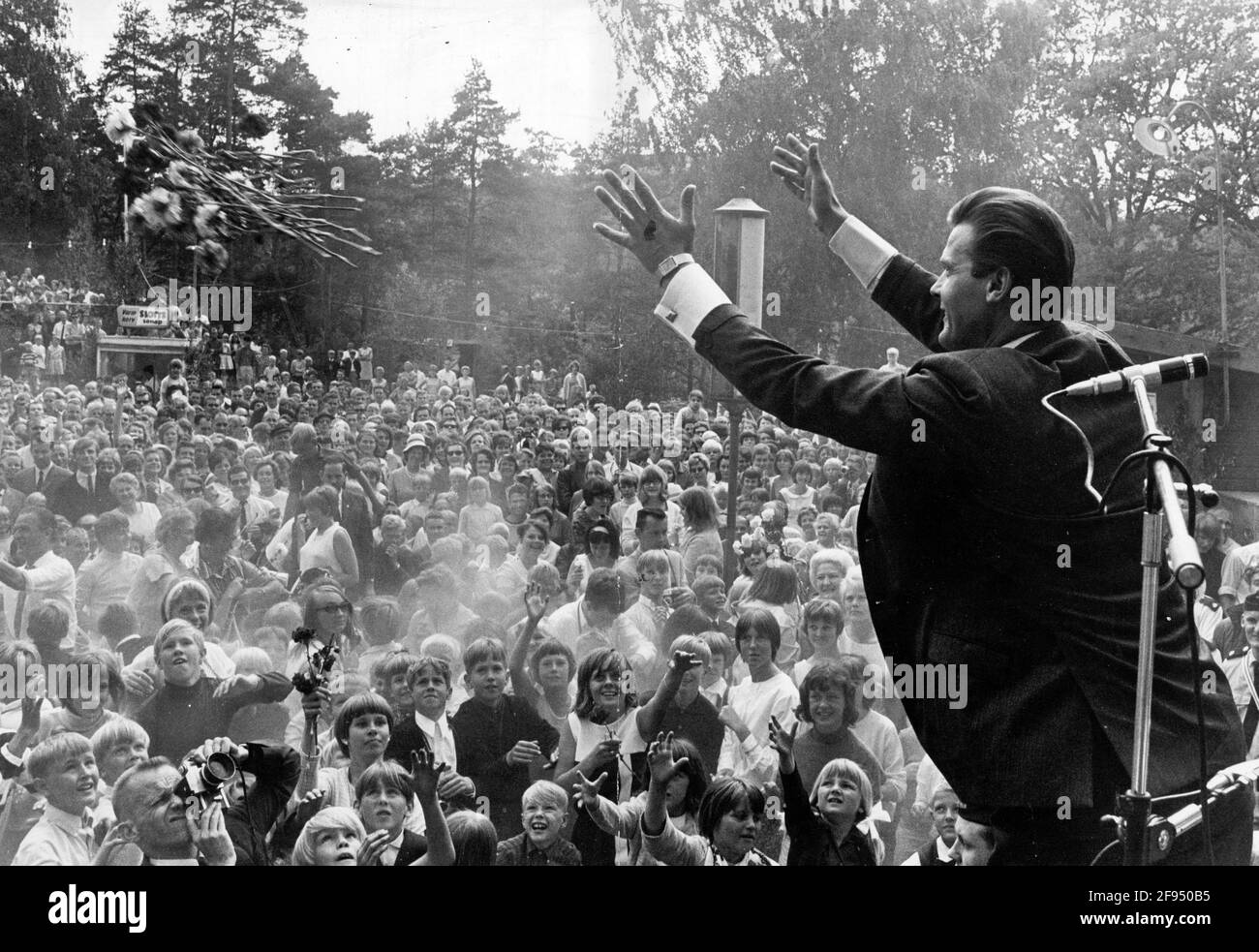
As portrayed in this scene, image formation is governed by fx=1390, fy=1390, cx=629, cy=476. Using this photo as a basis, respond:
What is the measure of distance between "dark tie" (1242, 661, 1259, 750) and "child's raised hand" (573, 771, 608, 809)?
2093 millimetres

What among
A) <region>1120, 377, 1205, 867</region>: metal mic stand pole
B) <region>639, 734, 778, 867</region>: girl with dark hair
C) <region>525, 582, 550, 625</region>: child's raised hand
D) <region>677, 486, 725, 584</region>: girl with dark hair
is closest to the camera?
<region>1120, 377, 1205, 867</region>: metal mic stand pole

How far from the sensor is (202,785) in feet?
12.6

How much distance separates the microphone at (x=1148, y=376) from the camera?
2283 millimetres

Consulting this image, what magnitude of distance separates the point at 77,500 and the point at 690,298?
398cm

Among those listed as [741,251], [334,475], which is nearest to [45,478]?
[334,475]

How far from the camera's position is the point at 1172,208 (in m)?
4.78

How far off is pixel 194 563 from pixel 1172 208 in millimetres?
3829

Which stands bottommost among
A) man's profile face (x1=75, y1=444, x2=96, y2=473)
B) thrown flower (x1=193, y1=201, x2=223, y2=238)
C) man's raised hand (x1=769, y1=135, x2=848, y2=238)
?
man's profile face (x1=75, y1=444, x2=96, y2=473)

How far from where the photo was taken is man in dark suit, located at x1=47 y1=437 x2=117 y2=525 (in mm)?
5664

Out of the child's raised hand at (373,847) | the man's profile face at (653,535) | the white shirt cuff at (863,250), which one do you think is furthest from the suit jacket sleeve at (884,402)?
the man's profile face at (653,535)

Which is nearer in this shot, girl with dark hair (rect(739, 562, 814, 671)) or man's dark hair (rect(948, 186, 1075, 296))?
man's dark hair (rect(948, 186, 1075, 296))

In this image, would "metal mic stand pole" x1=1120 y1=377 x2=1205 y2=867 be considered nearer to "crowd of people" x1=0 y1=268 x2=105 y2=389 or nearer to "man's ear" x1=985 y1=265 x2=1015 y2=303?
"man's ear" x1=985 y1=265 x2=1015 y2=303

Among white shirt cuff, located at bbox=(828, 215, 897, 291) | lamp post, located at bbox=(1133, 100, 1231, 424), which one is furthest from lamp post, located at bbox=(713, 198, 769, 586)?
lamp post, located at bbox=(1133, 100, 1231, 424)
